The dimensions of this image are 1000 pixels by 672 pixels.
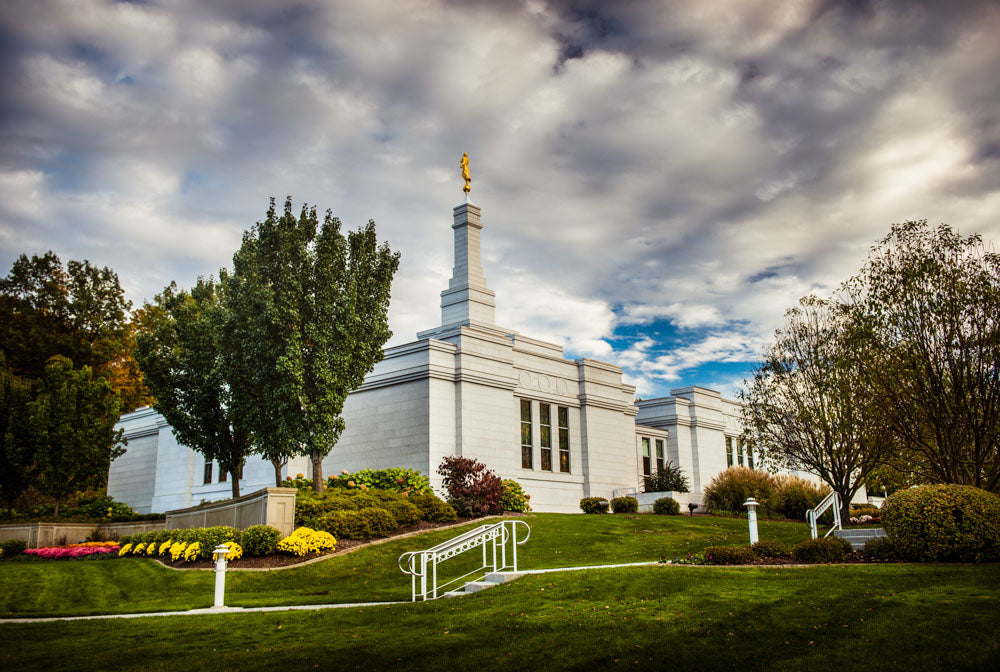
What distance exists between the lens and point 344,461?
31.7m

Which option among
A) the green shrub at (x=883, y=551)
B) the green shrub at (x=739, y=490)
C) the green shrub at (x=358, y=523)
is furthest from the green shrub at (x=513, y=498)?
the green shrub at (x=883, y=551)

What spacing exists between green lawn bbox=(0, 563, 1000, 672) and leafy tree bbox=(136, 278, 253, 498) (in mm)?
14655

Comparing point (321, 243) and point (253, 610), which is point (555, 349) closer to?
point (321, 243)

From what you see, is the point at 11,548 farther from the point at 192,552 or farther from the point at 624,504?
the point at 624,504

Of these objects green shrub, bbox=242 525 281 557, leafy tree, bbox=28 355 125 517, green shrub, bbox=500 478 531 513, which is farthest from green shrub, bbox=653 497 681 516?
leafy tree, bbox=28 355 125 517

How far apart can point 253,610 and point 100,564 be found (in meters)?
10.2

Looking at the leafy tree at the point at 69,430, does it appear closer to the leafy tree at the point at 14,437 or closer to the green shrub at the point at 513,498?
the leafy tree at the point at 14,437

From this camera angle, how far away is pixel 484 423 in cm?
3038

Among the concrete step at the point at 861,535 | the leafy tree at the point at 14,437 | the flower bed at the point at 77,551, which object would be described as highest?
the leafy tree at the point at 14,437

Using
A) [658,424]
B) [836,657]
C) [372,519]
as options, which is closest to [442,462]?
[372,519]

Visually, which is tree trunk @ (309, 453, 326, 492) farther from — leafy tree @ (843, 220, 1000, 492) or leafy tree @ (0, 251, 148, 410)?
leafy tree @ (0, 251, 148, 410)

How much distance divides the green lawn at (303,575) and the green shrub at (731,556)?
250 cm

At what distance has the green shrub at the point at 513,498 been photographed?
27.1 m

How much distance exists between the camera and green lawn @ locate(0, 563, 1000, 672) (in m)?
9.12
